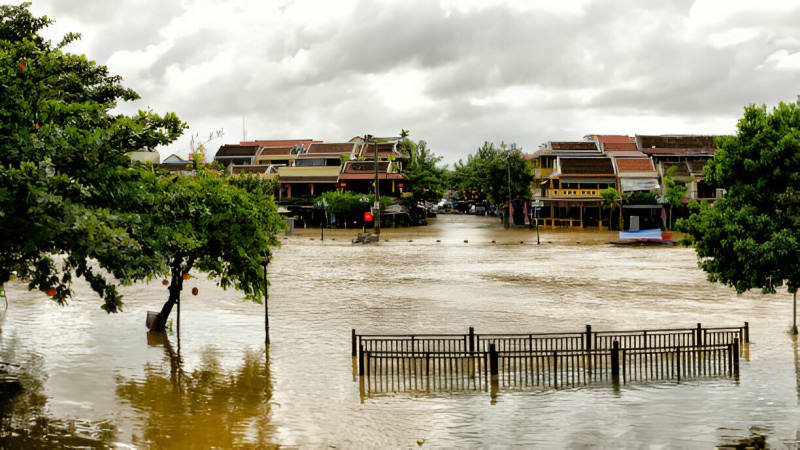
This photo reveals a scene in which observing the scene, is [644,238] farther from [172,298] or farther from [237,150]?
[237,150]

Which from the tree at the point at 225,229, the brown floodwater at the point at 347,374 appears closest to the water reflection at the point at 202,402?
the brown floodwater at the point at 347,374

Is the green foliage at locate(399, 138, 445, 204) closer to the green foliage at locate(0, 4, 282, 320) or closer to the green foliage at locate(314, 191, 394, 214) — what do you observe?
the green foliage at locate(314, 191, 394, 214)

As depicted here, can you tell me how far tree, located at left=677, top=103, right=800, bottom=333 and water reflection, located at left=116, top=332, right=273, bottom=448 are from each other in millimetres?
11856

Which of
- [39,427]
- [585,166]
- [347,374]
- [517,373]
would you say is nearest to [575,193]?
[585,166]

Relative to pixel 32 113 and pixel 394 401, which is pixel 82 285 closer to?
pixel 32 113

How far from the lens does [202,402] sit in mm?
14047

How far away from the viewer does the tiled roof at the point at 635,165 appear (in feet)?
221

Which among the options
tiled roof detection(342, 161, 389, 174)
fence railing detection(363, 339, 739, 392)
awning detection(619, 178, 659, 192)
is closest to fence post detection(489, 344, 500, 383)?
fence railing detection(363, 339, 739, 392)

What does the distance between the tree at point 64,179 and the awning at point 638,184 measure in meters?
58.3

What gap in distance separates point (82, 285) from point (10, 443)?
2016cm

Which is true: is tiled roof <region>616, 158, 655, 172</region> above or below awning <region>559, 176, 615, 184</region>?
above

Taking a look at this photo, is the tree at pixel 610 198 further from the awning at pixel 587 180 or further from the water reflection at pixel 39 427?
the water reflection at pixel 39 427

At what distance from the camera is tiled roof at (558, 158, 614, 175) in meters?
67.7

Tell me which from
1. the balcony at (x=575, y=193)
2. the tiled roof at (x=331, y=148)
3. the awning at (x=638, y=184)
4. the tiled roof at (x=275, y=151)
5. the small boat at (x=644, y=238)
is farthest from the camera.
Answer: the tiled roof at (x=275, y=151)
